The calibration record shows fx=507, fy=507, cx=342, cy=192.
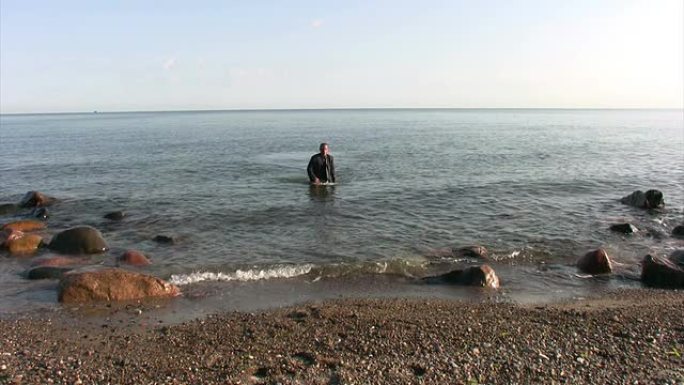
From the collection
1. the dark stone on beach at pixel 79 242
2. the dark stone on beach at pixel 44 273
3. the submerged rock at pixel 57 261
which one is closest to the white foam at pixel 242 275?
the dark stone on beach at pixel 44 273

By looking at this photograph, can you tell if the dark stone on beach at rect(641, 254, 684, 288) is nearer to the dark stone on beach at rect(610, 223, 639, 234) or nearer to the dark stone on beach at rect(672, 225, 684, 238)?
the dark stone on beach at rect(610, 223, 639, 234)

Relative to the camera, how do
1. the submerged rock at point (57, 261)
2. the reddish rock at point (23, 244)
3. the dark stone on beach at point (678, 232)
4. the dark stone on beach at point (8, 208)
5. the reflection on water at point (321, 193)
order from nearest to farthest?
the submerged rock at point (57, 261)
the reddish rock at point (23, 244)
the dark stone on beach at point (678, 232)
the dark stone on beach at point (8, 208)
the reflection on water at point (321, 193)

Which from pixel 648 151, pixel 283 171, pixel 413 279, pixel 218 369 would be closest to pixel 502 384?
pixel 218 369

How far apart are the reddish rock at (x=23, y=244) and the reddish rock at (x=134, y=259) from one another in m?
3.11

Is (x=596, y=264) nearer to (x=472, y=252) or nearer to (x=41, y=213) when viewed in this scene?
(x=472, y=252)

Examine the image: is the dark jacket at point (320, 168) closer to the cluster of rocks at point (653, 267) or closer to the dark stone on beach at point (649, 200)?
the dark stone on beach at point (649, 200)

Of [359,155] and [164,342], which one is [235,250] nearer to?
[164,342]

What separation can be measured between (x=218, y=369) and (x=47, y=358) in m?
2.89

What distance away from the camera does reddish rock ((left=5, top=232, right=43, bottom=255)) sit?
15.1 m

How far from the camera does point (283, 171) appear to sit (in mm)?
32406

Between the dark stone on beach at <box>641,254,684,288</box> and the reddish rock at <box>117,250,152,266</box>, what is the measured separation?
514 inches

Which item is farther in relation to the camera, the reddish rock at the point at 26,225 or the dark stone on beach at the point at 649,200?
the dark stone on beach at the point at 649,200

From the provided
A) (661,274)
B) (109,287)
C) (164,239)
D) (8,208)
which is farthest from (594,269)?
(8,208)

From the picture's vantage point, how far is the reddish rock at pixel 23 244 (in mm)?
15078
